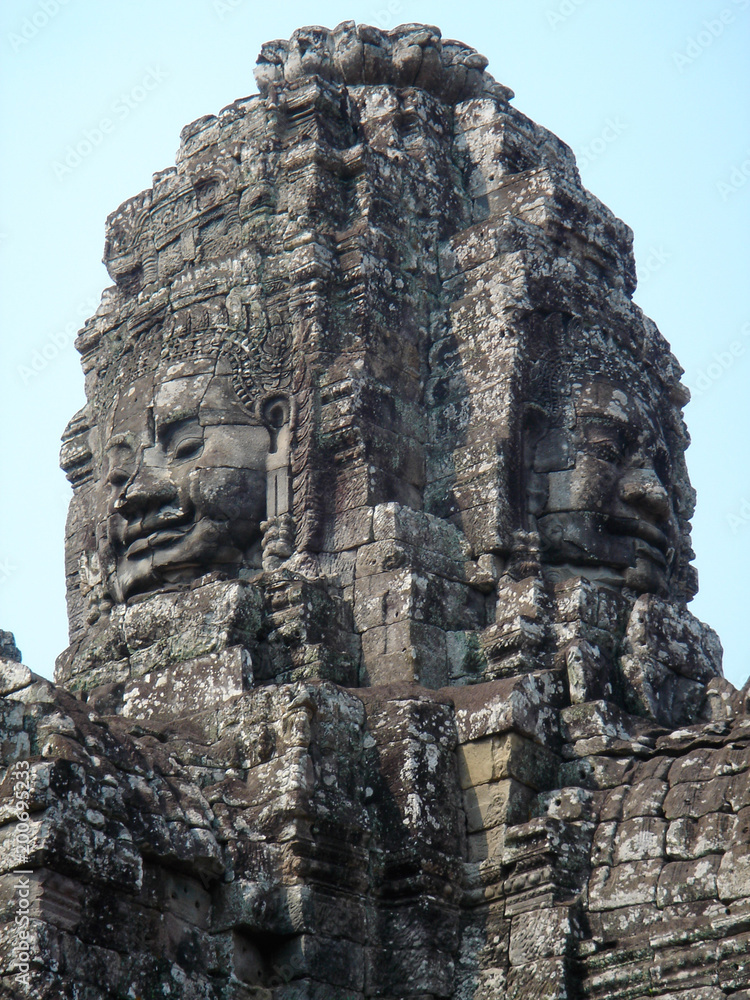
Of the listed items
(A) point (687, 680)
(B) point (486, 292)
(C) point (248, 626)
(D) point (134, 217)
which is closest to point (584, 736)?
(A) point (687, 680)

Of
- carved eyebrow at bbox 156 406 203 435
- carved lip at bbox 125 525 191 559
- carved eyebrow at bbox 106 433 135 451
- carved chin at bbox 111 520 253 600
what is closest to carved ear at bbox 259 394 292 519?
carved chin at bbox 111 520 253 600

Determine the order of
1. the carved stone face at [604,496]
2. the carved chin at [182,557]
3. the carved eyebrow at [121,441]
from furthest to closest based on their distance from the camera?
the carved eyebrow at [121,441], the carved stone face at [604,496], the carved chin at [182,557]

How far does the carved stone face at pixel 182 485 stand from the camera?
1483 cm

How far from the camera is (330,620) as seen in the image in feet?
46.2

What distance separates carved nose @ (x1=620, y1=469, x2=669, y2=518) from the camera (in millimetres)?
15094

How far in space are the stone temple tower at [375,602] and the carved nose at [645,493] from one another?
0.11ft

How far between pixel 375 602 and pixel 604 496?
7.26 ft

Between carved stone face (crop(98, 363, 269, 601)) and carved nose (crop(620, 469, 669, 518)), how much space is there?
2.97m

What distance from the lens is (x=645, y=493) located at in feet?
49.5

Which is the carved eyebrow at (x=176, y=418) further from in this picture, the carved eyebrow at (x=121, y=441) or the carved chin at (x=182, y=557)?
the carved chin at (x=182, y=557)
